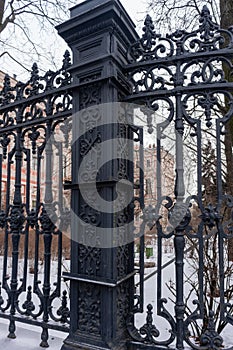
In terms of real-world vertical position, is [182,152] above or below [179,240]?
above

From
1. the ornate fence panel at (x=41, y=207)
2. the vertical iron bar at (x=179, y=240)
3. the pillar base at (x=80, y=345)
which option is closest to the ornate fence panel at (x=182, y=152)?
A: the vertical iron bar at (x=179, y=240)

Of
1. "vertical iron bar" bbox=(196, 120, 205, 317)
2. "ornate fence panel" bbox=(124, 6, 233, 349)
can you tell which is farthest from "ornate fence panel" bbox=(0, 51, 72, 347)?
"vertical iron bar" bbox=(196, 120, 205, 317)

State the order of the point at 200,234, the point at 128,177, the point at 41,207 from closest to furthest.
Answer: the point at 200,234 → the point at 128,177 → the point at 41,207

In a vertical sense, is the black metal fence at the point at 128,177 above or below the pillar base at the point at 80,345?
above

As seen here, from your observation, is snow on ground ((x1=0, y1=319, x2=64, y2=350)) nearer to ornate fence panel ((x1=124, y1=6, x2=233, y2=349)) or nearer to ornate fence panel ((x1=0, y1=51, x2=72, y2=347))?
ornate fence panel ((x1=0, y1=51, x2=72, y2=347))

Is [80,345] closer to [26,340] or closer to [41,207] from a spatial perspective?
[26,340]

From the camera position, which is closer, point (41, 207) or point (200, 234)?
point (200, 234)

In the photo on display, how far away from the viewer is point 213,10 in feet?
18.4

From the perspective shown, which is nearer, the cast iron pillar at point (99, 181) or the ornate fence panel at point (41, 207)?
the cast iron pillar at point (99, 181)

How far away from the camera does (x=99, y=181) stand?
1860 mm

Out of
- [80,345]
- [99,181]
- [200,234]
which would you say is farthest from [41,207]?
[200,234]

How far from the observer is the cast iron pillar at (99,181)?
1.81m

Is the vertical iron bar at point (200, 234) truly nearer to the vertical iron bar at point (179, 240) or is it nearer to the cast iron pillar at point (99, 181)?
the vertical iron bar at point (179, 240)

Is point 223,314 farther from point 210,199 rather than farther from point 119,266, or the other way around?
point 210,199
